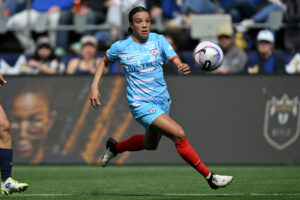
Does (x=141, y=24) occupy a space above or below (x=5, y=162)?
above

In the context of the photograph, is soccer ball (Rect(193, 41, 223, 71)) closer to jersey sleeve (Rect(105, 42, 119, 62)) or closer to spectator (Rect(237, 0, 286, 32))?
jersey sleeve (Rect(105, 42, 119, 62))

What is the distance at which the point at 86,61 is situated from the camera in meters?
13.6

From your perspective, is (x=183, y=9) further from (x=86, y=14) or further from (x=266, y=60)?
(x=266, y=60)

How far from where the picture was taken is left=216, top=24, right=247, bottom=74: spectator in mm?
13016

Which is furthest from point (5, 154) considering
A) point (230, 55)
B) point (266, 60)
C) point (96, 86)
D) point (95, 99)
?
point (266, 60)

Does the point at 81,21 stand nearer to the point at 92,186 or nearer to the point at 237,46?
the point at 237,46

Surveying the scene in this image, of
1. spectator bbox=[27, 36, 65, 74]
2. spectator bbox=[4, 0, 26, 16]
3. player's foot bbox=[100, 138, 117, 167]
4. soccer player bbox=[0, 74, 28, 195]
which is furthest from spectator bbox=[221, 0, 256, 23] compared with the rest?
soccer player bbox=[0, 74, 28, 195]

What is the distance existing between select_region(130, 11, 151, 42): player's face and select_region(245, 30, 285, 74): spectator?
18.2 feet

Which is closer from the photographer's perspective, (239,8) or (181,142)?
(181,142)

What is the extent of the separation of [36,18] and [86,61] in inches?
109

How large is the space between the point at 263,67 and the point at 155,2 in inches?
144

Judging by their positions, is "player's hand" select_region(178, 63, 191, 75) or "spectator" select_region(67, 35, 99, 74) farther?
"spectator" select_region(67, 35, 99, 74)

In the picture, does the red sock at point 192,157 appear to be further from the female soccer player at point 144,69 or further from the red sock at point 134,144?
the red sock at point 134,144

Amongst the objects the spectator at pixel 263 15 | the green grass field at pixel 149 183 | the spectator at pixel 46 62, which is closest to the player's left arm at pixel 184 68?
the green grass field at pixel 149 183
